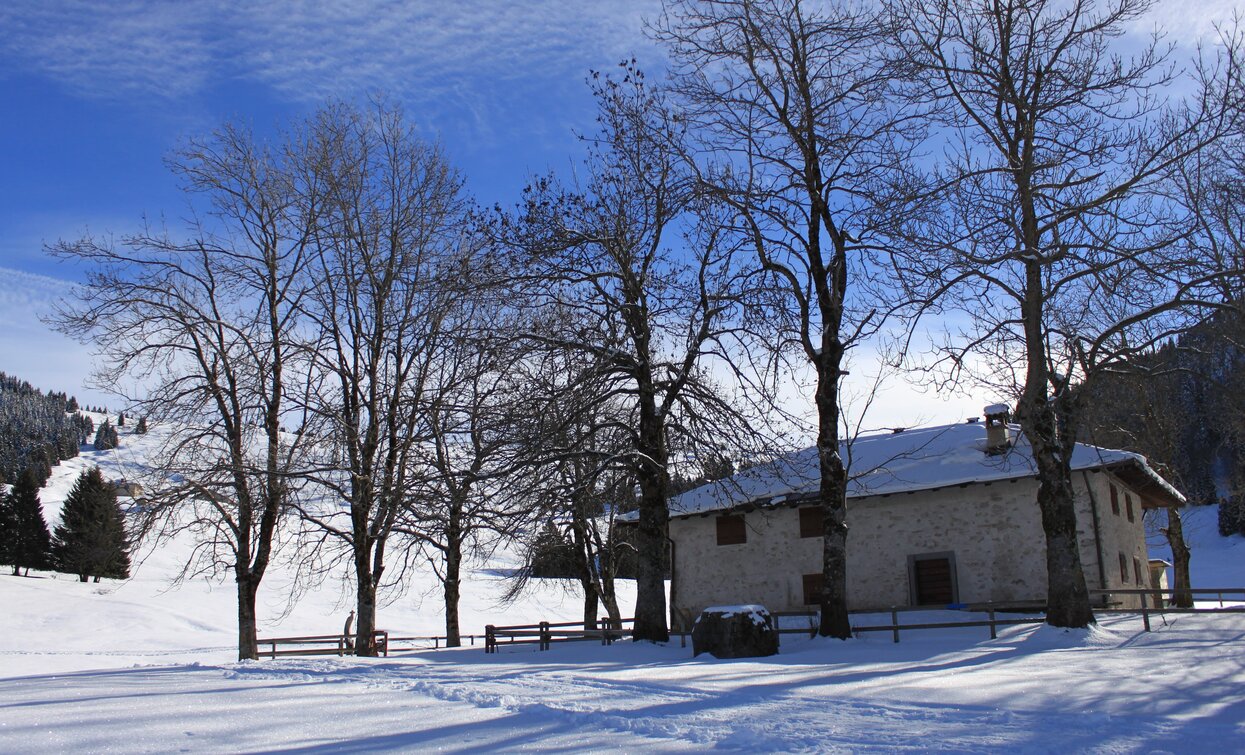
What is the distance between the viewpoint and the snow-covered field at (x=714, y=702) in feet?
20.0

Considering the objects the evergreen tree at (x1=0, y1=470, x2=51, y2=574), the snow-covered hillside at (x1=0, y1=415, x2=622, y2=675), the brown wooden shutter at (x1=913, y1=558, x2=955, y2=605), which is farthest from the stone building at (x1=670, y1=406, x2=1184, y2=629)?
the evergreen tree at (x1=0, y1=470, x2=51, y2=574)

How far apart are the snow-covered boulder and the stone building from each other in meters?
5.37

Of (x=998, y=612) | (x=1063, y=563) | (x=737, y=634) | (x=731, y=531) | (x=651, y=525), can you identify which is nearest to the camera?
(x=737, y=634)

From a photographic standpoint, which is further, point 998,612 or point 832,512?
point 998,612

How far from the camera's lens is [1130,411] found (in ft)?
102

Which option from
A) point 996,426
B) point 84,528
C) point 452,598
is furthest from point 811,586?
point 84,528

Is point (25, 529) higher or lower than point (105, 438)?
lower

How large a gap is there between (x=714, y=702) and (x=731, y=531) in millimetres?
19912

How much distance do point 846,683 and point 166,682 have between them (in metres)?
8.18

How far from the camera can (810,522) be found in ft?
85.5

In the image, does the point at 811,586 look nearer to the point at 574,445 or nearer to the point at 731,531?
the point at 731,531

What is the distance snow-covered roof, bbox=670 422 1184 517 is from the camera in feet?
72.2

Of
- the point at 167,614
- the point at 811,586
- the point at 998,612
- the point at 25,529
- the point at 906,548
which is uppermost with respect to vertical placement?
the point at 25,529

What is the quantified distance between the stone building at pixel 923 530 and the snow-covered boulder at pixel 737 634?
5.37m
